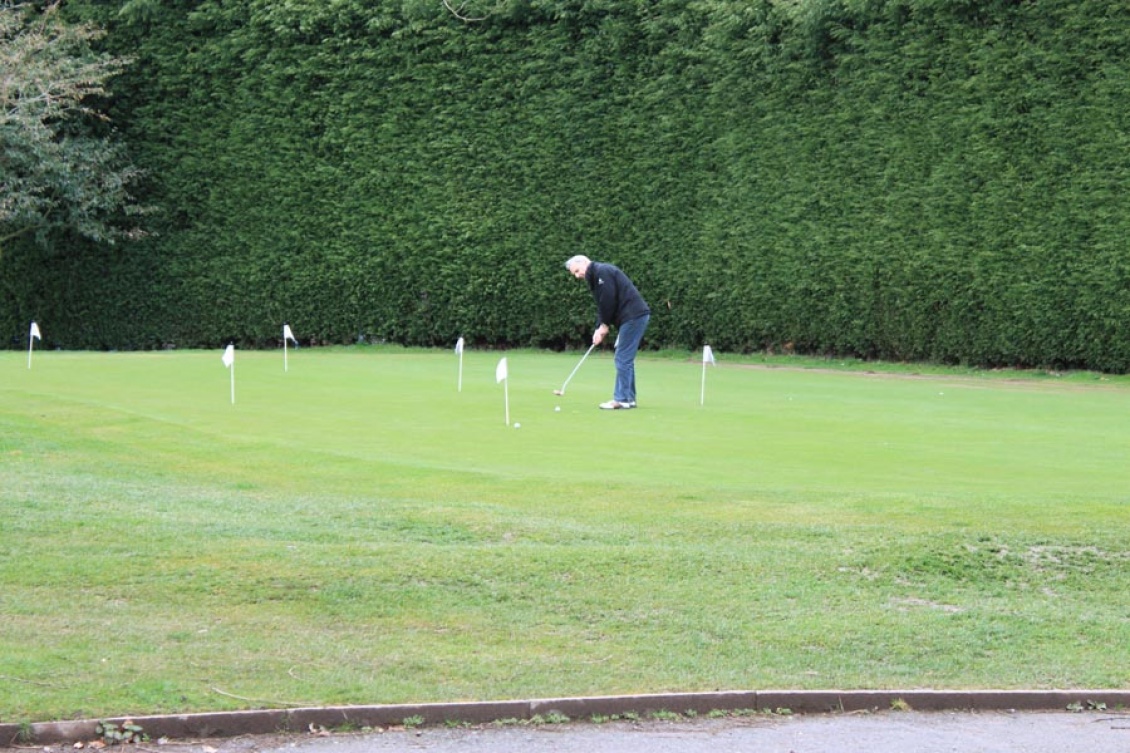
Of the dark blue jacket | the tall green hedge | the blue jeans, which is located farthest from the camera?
the tall green hedge

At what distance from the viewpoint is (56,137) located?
33844 mm

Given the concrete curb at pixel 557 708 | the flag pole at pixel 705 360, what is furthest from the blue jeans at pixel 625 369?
the concrete curb at pixel 557 708

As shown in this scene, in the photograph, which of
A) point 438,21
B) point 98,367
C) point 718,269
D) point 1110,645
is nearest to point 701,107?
point 718,269

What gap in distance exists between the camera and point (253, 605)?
7.66 meters

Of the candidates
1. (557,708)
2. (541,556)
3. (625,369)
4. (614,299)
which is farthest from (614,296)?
(557,708)

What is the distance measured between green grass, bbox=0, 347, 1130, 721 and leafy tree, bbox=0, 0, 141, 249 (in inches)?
701

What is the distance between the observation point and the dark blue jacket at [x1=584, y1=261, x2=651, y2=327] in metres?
18.1

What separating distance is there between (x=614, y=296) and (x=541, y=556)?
32.1 ft

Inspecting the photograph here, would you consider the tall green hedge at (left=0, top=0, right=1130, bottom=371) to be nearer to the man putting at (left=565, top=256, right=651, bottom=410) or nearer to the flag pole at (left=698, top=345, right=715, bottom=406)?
the flag pole at (left=698, top=345, right=715, bottom=406)

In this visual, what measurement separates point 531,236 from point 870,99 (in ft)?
26.3

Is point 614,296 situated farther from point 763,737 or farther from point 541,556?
point 763,737

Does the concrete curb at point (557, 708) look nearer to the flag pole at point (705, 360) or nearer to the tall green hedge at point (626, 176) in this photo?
the flag pole at point (705, 360)

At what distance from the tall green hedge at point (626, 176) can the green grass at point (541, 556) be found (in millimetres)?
9534

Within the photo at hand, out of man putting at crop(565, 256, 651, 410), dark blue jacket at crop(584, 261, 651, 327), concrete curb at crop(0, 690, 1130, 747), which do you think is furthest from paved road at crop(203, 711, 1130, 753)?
dark blue jacket at crop(584, 261, 651, 327)
